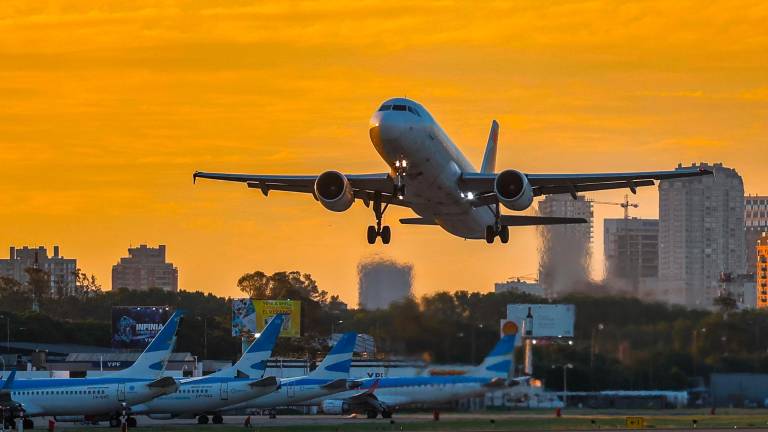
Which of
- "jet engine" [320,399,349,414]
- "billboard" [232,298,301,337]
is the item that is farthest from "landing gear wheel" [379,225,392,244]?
"billboard" [232,298,301,337]

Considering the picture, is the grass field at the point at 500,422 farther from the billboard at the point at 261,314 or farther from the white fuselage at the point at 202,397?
the billboard at the point at 261,314

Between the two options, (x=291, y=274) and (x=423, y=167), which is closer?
(x=423, y=167)

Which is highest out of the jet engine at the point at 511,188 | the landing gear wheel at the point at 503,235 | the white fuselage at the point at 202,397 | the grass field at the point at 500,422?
the jet engine at the point at 511,188

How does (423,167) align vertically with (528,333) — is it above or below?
above

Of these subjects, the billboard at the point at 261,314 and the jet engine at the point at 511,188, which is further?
the billboard at the point at 261,314

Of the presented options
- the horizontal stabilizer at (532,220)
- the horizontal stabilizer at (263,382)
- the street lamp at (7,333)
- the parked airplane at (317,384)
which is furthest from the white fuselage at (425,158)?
the street lamp at (7,333)

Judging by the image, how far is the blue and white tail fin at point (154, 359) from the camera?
8012cm

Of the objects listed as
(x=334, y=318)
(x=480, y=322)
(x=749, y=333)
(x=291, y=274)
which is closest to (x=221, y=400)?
(x=480, y=322)

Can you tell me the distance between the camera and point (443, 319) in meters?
89.1

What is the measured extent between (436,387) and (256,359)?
9.86 metres

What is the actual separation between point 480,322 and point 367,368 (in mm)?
9022

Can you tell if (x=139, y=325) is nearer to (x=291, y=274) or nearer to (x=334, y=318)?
(x=334, y=318)

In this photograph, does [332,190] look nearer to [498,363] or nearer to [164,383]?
[164,383]

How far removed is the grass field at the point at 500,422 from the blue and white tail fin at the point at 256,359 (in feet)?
8.58
